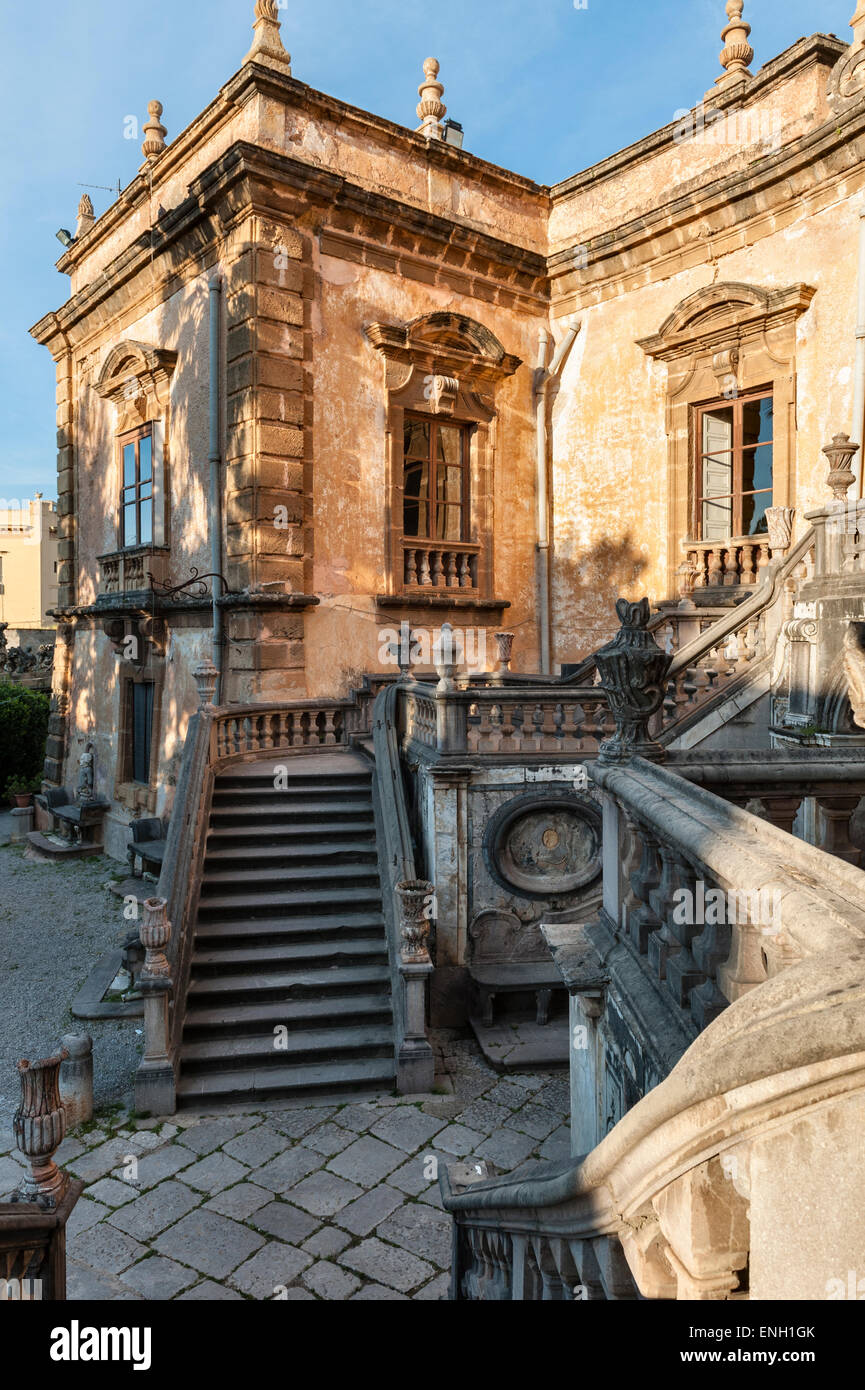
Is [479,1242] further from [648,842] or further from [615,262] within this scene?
[615,262]

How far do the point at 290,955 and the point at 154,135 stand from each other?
13.4 metres

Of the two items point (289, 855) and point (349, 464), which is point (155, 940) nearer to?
point (289, 855)

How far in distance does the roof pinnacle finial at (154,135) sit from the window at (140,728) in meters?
8.46

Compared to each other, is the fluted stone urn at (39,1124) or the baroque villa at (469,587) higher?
the baroque villa at (469,587)

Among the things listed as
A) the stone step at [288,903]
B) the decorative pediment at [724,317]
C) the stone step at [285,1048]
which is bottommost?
the stone step at [285,1048]

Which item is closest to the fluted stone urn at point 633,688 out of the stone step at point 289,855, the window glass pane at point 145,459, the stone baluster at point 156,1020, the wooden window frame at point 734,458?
the stone baluster at point 156,1020

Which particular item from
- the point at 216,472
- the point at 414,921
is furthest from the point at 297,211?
the point at 414,921

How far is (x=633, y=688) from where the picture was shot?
3.79m

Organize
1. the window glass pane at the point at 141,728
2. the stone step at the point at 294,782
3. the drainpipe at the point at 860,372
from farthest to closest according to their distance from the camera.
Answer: the window glass pane at the point at 141,728 < the drainpipe at the point at 860,372 < the stone step at the point at 294,782

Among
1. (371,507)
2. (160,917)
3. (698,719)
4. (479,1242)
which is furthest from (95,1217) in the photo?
(371,507)

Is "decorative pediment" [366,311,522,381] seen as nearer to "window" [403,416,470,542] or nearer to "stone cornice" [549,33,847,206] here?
"window" [403,416,470,542]

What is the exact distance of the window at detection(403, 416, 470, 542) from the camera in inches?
481

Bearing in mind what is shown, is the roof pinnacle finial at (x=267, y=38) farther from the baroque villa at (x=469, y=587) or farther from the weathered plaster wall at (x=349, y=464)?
the weathered plaster wall at (x=349, y=464)

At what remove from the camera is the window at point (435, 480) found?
1222 cm
